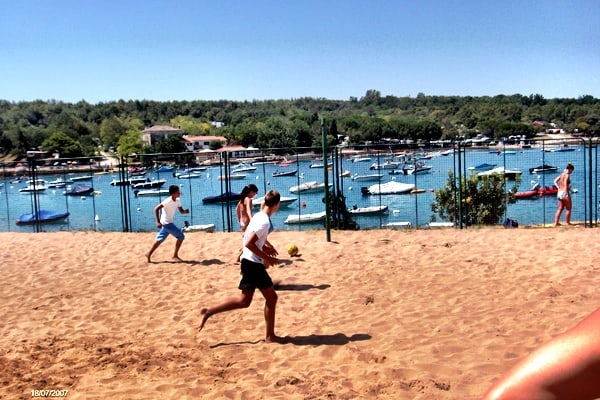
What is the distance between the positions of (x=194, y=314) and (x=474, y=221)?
15365mm

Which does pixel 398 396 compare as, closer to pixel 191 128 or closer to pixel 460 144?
pixel 460 144

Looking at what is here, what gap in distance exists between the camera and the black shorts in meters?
6.09

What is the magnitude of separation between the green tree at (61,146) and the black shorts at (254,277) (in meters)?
101

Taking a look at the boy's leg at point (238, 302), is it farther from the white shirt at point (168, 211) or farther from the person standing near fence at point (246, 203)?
the white shirt at point (168, 211)

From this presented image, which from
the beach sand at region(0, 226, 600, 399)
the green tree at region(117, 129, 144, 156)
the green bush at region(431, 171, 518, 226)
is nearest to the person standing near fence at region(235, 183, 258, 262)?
the beach sand at region(0, 226, 600, 399)

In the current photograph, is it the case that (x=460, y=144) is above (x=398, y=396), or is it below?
above

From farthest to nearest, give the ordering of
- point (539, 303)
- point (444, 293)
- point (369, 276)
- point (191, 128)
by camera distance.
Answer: point (191, 128) → point (369, 276) → point (444, 293) → point (539, 303)

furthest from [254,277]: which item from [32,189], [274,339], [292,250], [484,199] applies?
[32,189]

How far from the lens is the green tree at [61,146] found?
10105cm

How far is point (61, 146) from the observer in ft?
341

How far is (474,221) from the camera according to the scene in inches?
813

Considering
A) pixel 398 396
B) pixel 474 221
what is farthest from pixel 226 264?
pixel 474 221

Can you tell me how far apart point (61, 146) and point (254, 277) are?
108m

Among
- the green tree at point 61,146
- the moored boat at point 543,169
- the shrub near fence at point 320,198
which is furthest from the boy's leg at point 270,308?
the green tree at point 61,146
